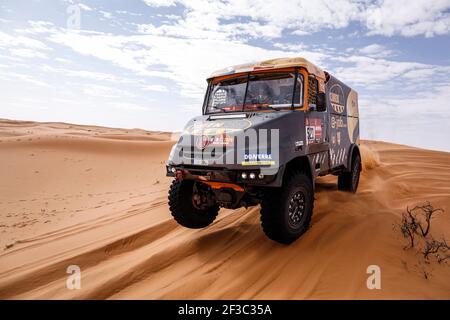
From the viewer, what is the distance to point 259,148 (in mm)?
3881

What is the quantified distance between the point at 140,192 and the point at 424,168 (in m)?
10.1

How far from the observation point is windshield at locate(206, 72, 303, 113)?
4.70 metres

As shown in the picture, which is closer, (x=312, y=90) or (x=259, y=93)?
(x=259, y=93)

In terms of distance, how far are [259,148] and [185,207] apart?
1.60 metres

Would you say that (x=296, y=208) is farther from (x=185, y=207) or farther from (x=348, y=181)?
(x=348, y=181)

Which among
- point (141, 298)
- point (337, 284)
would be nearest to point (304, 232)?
Result: point (337, 284)

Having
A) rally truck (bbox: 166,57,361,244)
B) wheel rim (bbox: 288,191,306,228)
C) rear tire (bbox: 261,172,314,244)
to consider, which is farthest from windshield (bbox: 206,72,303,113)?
wheel rim (bbox: 288,191,306,228)

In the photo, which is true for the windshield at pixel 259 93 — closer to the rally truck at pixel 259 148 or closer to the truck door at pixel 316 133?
the rally truck at pixel 259 148

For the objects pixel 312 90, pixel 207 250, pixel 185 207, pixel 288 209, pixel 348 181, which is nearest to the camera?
pixel 288 209

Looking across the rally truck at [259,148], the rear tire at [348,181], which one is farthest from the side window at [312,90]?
the rear tire at [348,181]

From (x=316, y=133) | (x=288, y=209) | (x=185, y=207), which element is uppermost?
(x=316, y=133)

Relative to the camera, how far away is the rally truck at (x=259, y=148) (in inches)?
154

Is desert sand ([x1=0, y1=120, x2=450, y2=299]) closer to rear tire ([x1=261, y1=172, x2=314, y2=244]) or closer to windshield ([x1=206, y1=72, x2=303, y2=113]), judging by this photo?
rear tire ([x1=261, y1=172, x2=314, y2=244])

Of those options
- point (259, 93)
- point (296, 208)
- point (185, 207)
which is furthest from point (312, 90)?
point (185, 207)
